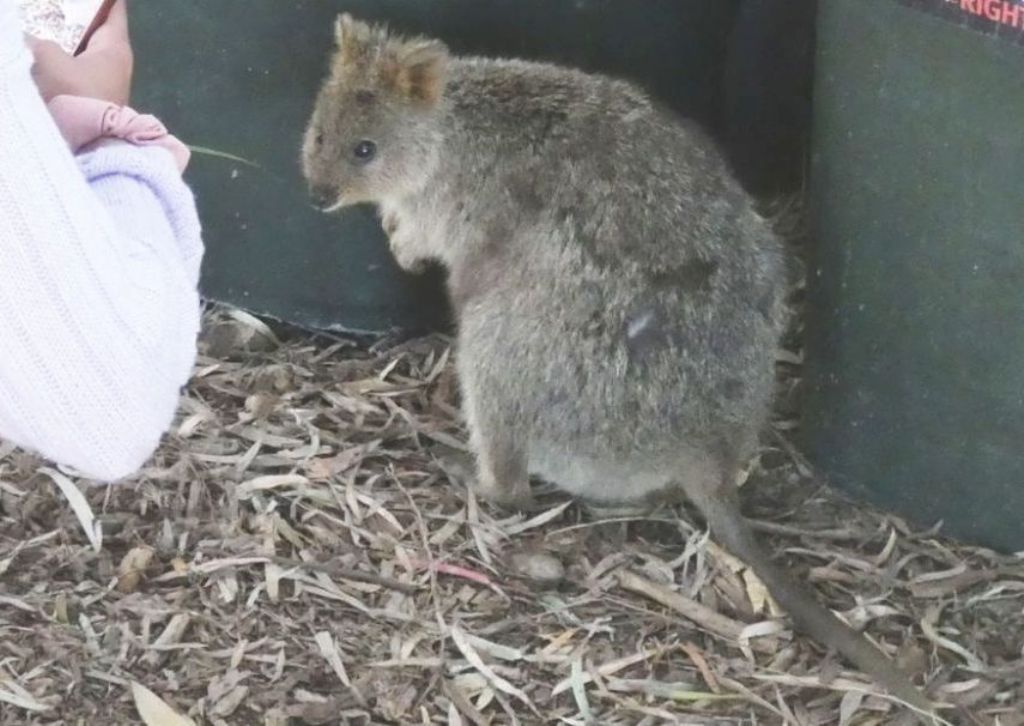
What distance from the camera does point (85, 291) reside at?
1650mm

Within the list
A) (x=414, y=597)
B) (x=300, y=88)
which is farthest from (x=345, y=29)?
(x=414, y=597)

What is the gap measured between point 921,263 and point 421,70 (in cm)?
99

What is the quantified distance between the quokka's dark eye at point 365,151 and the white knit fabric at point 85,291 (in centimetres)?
83

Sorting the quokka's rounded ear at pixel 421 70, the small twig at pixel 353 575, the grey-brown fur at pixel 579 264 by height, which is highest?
the quokka's rounded ear at pixel 421 70

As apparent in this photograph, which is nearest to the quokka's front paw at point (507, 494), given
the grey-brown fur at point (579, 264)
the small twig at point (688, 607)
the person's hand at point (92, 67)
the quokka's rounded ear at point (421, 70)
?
the grey-brown fur at point (579, 264)

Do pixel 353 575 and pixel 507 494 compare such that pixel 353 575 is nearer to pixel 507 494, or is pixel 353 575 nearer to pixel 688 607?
pixel 507 494

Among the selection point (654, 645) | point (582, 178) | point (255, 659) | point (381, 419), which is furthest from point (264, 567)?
point (582, 178)

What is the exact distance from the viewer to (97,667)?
2381 millimetres

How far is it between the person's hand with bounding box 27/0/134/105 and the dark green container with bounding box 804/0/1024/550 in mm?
1194

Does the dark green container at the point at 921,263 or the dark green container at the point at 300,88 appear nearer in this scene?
the dark green container at the point at 921,263

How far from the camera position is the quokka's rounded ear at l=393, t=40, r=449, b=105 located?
2660mm

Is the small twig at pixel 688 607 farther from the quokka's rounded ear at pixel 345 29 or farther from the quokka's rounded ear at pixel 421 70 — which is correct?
the quokka's rounded ear at pixel 345 29

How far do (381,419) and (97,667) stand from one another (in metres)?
0.86

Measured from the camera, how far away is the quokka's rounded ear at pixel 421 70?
2660 mm
